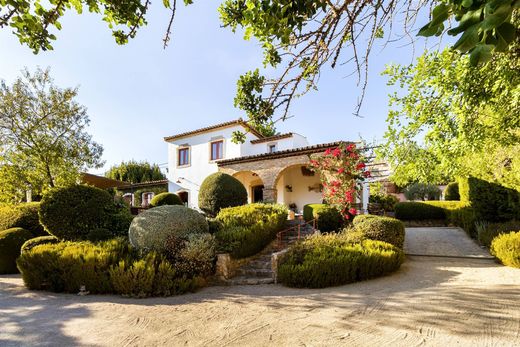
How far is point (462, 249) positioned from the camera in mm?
10148

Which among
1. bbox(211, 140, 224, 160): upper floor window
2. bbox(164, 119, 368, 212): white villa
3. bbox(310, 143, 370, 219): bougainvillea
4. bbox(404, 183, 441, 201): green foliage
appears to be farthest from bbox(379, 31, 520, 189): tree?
bbox(404, 183, 441, 201): green foliage

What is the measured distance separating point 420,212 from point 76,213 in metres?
16.4

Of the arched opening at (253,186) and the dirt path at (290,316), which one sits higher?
the arched opening at (253,186)

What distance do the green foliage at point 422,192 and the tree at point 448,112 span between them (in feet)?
48.4

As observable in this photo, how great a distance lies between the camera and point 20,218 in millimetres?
10953

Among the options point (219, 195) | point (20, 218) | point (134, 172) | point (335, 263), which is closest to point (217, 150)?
point (219, 195)

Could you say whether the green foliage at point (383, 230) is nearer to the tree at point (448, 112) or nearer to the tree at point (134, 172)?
the tree at point (448, 112)

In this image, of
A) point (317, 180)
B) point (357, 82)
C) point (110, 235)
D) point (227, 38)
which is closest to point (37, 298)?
point (110, 235)

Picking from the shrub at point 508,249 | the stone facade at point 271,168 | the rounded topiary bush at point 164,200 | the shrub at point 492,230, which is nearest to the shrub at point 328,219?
the stone facade at point 271,168

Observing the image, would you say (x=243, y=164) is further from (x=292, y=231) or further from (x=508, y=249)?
(x=508, y=249)

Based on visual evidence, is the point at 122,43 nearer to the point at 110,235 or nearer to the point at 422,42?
the point at 422,42

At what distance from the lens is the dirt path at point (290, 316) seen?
3.78 metres

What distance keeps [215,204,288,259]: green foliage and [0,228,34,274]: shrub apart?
667 cm

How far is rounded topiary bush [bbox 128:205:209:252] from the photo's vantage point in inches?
318
